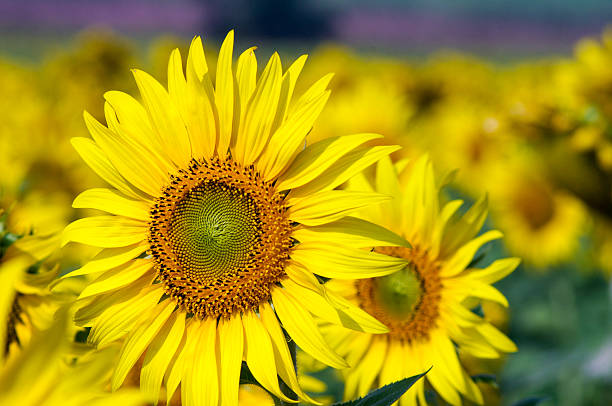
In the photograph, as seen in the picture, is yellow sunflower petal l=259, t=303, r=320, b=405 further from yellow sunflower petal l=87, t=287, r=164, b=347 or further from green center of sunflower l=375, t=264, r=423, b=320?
green center of sunflower l=375, t=264, r=423, b=320

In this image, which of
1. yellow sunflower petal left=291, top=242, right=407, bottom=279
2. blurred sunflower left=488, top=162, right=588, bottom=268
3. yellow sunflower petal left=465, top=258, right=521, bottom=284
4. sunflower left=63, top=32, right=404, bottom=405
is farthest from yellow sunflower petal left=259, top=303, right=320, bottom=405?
blurred sunflower left=488, top=162, right=588, bottom=268

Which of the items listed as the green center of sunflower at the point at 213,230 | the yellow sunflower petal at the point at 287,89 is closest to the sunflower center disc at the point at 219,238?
the green center of sunflower at the point at 213,230

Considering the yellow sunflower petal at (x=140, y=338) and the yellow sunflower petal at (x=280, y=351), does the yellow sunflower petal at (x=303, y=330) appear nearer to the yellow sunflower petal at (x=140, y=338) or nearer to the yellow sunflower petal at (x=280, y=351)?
the yellow sunflower petal at (x=280, y=351)

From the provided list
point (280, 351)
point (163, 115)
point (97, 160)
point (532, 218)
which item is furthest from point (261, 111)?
point (532, 218)

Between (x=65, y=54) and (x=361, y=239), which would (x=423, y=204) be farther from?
(x=65, y=54)

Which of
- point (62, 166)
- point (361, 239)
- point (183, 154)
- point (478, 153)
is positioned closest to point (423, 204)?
point (361, 239)

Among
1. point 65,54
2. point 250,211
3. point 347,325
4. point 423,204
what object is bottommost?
point 347,325

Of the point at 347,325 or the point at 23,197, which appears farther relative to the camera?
the point at 23,197
